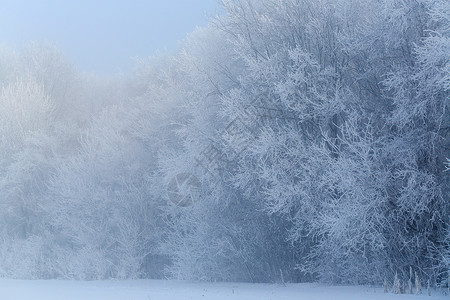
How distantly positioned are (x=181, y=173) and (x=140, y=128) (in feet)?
24.4

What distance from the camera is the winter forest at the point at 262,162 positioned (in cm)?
1271

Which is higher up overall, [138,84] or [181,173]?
[138,84]

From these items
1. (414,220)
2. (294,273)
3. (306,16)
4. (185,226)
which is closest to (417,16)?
(306,16)

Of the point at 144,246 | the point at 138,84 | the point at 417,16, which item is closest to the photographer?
the point at 417,16

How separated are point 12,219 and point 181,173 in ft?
38.6

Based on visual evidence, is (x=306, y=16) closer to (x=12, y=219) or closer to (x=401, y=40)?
(x=401, y=40)

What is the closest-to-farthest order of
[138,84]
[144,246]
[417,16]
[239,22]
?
[417,16] → [239,22] → [144,246] → [138,84]

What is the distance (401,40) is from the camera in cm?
1345

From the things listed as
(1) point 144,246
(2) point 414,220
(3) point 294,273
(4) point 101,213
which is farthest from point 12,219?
(2) point 414,220

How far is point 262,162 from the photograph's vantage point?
14000 millimetres

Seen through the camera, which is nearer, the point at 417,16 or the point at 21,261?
the point at 417,16

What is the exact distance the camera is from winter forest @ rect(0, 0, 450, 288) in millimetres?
12711

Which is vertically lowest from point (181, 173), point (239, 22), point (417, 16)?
point (181, 173)

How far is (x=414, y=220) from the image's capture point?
13.3 meters
